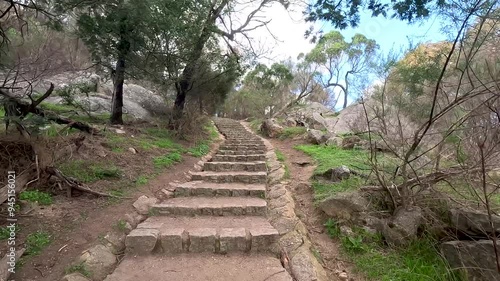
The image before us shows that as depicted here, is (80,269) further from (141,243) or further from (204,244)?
(204,244)

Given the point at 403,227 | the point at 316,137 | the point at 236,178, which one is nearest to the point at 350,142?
the point at 316,137

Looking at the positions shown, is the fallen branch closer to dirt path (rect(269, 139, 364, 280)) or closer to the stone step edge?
the stone step edge

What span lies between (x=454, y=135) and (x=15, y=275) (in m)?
4.28

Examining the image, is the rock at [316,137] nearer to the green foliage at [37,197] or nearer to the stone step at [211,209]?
the stone step at [211,209]

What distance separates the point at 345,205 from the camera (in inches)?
129

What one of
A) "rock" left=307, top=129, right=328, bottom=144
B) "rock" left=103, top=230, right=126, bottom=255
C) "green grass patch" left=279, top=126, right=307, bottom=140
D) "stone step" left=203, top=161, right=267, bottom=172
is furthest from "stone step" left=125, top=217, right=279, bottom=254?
"green grass patch" left=279, top=126, right=307, bottom=140

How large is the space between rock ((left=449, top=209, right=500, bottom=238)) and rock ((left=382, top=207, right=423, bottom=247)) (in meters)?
0.31

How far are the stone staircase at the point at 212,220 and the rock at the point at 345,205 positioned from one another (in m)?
0.82

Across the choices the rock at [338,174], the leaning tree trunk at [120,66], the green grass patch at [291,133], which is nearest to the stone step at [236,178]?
the rock at [338,174]

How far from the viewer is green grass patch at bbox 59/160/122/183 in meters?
3.84

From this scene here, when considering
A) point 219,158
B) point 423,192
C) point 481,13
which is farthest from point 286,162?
point 481,13

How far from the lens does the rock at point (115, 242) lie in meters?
2.74

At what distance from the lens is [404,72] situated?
4.94 meters

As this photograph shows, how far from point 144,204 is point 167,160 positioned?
1.91m
